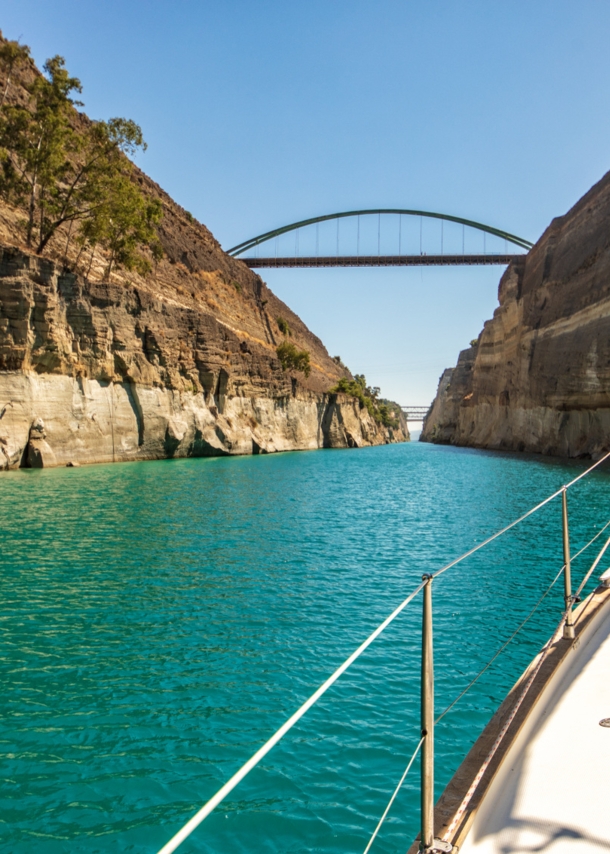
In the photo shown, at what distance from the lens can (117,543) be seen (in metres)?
14.6

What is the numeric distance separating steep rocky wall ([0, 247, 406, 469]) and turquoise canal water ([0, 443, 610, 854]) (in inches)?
629

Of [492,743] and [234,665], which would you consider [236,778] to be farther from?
[234,665]

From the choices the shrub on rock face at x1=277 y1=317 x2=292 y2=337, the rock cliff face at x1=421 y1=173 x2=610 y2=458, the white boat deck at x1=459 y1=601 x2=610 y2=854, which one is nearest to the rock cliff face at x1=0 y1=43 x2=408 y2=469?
the shrub on rock face at x1=277 y1=317 x2=292 y2=337

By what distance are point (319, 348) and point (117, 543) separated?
10765cm

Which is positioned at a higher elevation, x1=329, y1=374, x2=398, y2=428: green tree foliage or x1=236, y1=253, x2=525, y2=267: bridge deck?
x1=236, y1=253, x2=525, y2=267: bridge deck

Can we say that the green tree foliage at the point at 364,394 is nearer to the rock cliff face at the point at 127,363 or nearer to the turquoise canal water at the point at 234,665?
the rock cliff face at the point at 127,363

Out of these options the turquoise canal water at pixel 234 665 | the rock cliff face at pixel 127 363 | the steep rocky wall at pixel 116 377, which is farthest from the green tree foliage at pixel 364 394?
the turquoise canal water at pixel 234 665

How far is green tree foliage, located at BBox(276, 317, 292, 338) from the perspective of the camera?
96.1 metres

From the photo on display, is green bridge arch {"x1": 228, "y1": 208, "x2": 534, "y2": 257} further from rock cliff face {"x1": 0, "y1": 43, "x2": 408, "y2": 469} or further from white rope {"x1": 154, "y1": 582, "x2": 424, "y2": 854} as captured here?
white rope {"x1": 154, "y1": 582, "x2": 424, "y2": 854}

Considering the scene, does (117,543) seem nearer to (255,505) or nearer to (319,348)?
(255,505)

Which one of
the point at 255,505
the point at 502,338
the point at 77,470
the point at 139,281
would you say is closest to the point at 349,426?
the point at 502,338

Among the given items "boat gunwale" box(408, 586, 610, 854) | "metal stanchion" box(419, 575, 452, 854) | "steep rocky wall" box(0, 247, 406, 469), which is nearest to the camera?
"metal stanchion" box(419, 575, 452, 854)

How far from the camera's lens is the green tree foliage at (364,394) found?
98.5 m

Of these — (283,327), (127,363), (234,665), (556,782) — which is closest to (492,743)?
(556,782)
